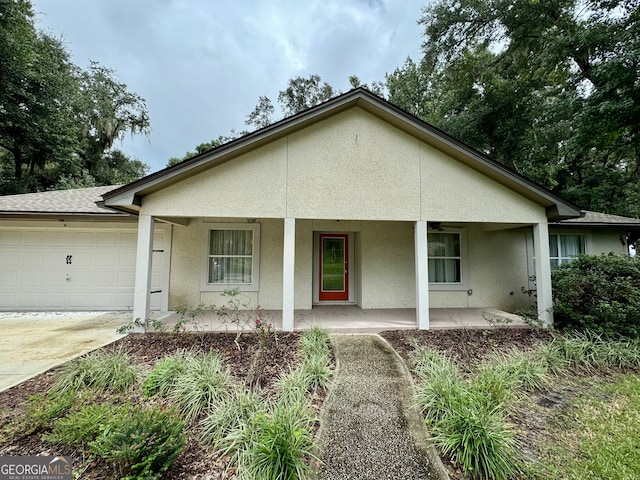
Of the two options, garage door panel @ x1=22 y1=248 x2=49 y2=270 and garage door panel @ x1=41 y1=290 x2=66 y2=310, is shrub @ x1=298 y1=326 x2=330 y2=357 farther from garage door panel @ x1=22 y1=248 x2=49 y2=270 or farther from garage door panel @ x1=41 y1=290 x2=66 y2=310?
garage door panel @ x1=22 y1=248 x2=49 y2=270

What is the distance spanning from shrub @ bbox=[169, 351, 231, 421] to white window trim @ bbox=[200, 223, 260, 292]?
4212mm

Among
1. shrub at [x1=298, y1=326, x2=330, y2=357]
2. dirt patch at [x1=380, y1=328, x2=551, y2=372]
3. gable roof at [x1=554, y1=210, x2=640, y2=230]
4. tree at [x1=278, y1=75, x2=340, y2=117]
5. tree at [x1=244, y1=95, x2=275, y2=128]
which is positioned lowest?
dirt patch at [x1=380, y1=328, x2=551, y2=372]

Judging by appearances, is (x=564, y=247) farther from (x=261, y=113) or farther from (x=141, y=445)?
(x=261, y=113)

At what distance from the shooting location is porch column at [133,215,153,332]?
5910mm

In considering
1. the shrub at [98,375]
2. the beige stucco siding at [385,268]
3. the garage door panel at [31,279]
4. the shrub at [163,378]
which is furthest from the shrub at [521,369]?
the garage door panel at [31,279]

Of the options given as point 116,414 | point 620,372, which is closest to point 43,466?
point 116,414

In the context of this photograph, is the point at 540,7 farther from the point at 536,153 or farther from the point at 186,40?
the point at 186,40

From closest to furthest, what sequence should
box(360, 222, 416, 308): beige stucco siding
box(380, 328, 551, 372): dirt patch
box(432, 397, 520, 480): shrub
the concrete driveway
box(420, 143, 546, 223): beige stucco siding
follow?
box(432, 397, 520, 480): shrub, the concrete driveway, box(380, 328, 551, 372): dirt patch, box(420, 143, 546, 223): beige stucco siding, box(360, 222, 416, 308): beige stucco siding

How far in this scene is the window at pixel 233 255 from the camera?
830cm

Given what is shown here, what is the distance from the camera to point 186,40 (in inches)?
621

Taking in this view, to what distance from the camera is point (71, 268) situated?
8.35 m

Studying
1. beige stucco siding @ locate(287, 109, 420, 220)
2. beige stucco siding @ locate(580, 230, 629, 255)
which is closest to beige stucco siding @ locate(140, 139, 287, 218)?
beige stucco siding @ locate(287, 109, 420, 220)

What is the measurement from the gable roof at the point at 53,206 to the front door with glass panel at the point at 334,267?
5.55 m

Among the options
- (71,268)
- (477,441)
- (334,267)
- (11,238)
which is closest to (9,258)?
(11,238)
